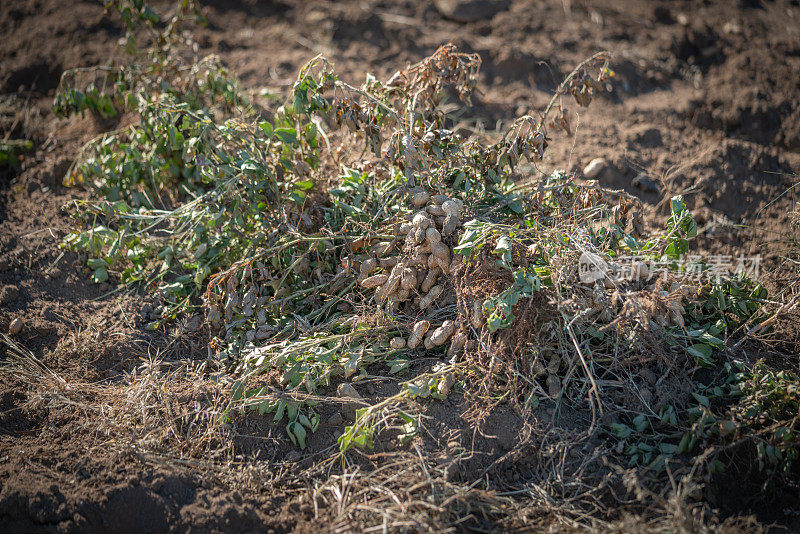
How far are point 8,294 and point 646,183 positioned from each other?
3.27 m

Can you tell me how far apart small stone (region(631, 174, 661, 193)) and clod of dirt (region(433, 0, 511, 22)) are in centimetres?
218

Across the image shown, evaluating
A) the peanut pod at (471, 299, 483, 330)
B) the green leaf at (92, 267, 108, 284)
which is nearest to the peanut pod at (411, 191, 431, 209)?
the peanut pod at (471, 299, 483, 330)

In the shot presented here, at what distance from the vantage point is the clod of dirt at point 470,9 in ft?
14.7

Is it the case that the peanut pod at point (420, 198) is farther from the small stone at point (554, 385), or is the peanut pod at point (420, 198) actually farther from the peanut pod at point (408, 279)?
the small stone at point (554, 385)

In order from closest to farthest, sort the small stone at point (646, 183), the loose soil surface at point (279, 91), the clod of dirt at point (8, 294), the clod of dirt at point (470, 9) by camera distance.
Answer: the loose soil surface at point (279, 91)
the clod of dirt at point (8, 294)
the small stone at point (646, 183)
the clod of dirt at point (470, 9)

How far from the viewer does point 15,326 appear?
2.44 m

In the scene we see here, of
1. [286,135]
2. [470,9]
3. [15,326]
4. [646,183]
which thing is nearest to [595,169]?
[646,183]

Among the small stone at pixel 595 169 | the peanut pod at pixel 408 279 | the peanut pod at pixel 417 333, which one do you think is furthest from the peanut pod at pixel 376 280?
the small stone at pixel 595 169

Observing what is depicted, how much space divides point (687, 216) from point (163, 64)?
9.34 ft

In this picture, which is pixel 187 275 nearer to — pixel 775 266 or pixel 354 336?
pixel 354 336

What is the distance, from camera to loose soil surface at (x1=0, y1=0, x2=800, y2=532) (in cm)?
186

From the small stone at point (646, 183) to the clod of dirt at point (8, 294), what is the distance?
3.19 meters

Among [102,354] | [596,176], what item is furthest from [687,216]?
[102,354]

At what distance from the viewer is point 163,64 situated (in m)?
3.17
